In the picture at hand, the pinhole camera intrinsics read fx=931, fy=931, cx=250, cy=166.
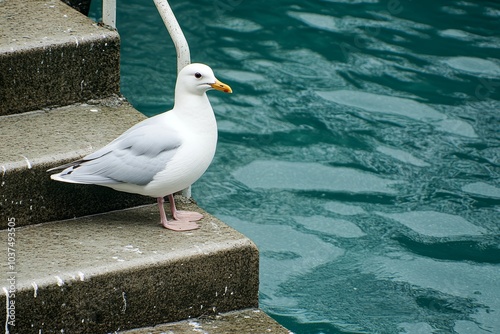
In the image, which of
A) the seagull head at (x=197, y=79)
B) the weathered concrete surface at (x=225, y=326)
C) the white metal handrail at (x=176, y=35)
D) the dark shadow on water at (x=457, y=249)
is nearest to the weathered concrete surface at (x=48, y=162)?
the white metal handrail at (x=176, y=35)

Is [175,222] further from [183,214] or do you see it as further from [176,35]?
[176,35]

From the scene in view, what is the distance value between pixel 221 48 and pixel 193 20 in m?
0.46

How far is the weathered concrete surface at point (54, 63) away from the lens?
12.4 feet

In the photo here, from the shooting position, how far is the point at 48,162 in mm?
3367

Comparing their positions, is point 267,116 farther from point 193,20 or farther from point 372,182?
point 193,20

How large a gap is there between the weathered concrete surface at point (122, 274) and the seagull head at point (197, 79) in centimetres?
51

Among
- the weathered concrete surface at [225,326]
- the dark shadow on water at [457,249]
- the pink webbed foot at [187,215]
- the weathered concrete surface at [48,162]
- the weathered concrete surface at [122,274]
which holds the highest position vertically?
the weathered concrete surface at [48,162]

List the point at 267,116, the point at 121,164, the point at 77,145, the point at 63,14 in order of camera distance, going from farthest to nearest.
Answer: the point at 267,116, the point at 63,14, the point at 77,145, the point at 121,164

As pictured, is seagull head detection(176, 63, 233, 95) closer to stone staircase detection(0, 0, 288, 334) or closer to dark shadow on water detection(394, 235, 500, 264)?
stone staircase detection(0, 0, 288, 334)

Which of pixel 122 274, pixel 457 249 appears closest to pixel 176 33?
pixel 122 274

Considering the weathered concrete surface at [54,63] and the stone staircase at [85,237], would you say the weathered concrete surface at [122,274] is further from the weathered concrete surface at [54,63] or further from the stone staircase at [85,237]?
the weathered concrete surface at [54,63]

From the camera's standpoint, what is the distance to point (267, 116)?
5.54 m

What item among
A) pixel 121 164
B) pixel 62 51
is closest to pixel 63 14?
pixel 62 51

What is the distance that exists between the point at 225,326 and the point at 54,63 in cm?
137
